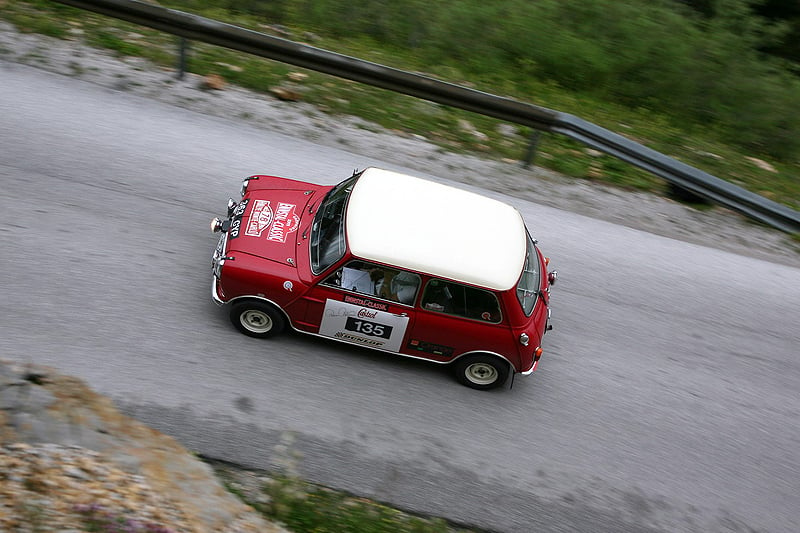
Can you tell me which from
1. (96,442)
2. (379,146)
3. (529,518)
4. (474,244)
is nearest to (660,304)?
(474,244)

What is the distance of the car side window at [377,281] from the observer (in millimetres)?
6266

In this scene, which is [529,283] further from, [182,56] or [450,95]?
[182,56]

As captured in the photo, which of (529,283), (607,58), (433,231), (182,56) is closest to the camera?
(433,231)

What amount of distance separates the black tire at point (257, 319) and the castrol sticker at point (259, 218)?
75cm

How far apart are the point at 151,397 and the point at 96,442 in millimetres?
1267

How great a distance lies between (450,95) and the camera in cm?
1066

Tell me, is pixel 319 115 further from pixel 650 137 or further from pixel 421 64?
pixel 650 137

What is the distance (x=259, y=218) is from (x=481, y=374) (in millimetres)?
2809

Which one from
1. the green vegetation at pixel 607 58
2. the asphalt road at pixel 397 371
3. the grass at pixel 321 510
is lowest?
the grass at pixel 321 510

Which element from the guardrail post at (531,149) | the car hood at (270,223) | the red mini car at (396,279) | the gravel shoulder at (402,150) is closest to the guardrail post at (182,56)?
the gravel shoulder at (402,150)

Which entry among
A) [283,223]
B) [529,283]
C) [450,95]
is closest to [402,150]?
[450,95]

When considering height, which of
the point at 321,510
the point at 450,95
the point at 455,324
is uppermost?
the point at 450,95

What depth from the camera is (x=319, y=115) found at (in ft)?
35.7

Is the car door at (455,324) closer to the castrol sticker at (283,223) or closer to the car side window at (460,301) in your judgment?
the car side window at (460,301)
